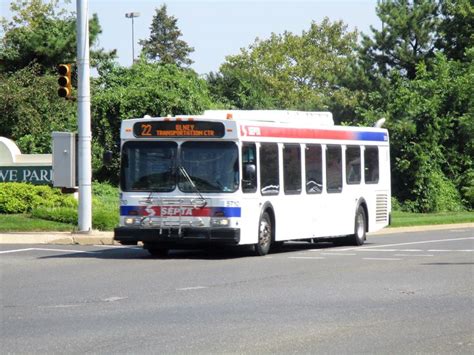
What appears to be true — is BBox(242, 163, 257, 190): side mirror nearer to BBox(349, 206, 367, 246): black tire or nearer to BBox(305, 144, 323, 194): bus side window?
BBox(305, 144, 323, 194): bus side window

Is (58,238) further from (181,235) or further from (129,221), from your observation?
(181,235)

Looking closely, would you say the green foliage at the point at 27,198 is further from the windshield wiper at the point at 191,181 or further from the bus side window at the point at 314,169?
the windshield wiper at the point at 191,181

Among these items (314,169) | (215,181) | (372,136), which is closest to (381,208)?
(372,136)

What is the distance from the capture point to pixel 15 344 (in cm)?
1104

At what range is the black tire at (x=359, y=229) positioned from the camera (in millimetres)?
27500

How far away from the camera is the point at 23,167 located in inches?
1345

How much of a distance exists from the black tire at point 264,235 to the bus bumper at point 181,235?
1.05 m

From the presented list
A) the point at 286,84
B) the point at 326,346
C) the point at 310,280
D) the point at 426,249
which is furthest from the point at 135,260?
the point at 286,84

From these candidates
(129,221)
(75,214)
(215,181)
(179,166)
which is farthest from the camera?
(75,214)

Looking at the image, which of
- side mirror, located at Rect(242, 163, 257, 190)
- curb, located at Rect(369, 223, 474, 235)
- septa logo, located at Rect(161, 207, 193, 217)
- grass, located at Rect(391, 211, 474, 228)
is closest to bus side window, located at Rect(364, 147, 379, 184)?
side mirror, located at Rect(242, 163, 257, 190)

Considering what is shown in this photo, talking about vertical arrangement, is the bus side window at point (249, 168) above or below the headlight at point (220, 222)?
above

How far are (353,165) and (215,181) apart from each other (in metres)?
6.03

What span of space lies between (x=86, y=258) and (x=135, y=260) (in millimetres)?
993

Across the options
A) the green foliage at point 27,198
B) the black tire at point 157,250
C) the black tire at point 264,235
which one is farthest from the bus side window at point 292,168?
the green foliage at point 27,198
